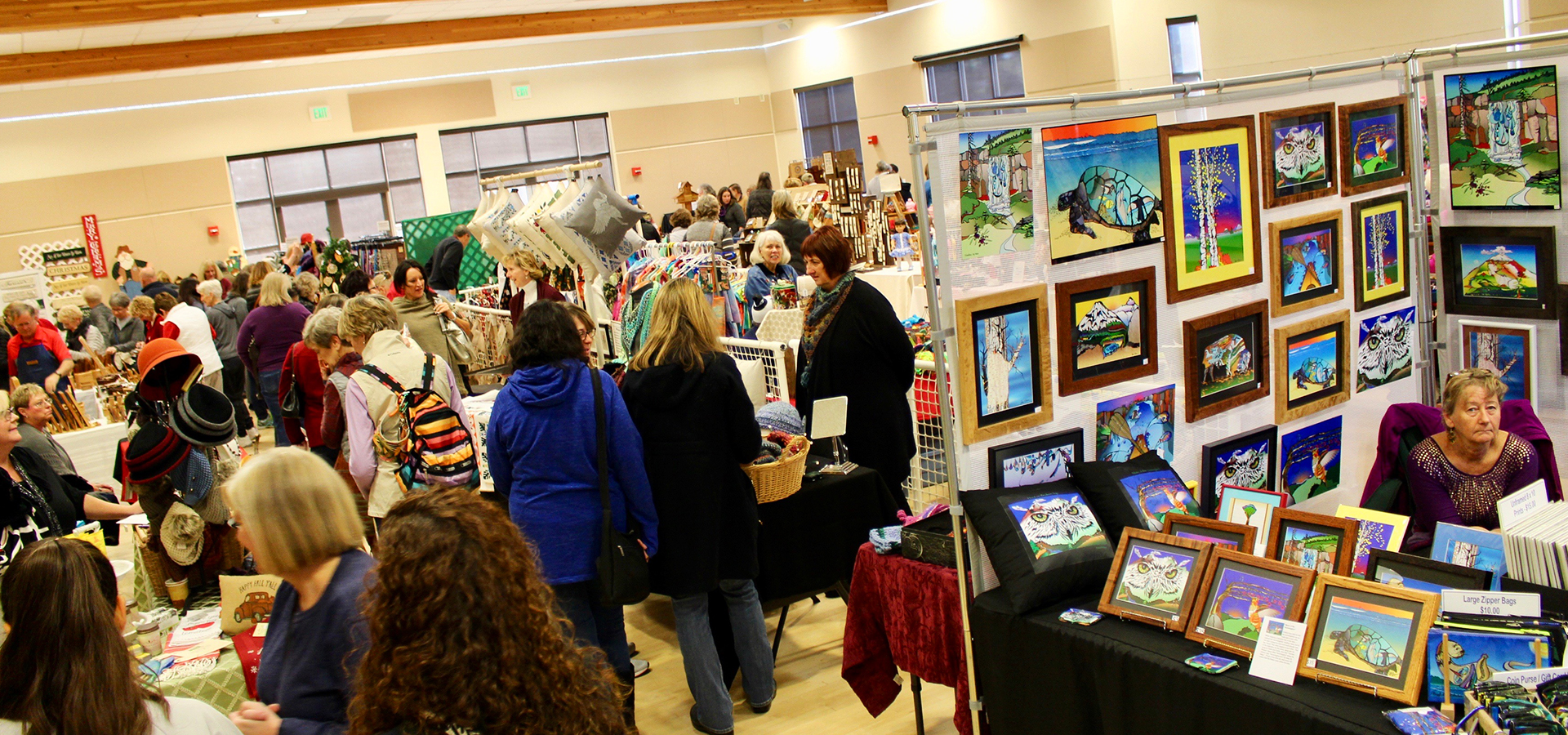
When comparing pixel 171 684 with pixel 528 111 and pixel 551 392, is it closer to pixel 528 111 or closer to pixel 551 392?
pixel 551 392

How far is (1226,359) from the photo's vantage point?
3.13 m

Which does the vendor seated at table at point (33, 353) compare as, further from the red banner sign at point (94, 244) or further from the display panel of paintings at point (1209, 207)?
the display panel of paintings at point (1209, 207)

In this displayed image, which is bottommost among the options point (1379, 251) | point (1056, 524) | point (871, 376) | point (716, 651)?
point (716, 651)

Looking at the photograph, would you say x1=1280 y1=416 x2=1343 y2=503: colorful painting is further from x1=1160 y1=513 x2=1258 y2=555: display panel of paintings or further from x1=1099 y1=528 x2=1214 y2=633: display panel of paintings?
x1=1099 y1=528 x2=1214 y2=633: display panel of paintings

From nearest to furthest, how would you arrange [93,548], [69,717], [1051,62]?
[69,717] < [93,548] < [1051,62]

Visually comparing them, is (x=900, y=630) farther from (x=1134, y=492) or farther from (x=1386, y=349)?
(x=1386, y=349)

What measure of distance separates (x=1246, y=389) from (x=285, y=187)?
15.9 meters

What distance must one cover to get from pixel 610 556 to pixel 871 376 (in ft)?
4.34

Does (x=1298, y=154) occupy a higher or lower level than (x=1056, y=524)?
higher

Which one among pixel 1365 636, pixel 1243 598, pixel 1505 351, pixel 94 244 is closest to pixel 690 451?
pixel 1243 598

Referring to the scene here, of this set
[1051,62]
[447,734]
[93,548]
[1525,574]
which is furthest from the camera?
[1051,62]

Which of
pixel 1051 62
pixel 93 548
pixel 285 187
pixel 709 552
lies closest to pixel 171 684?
pixel 93 548

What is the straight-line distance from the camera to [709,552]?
325 cm

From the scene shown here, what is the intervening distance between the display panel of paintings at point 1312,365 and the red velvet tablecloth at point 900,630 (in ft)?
4.02
